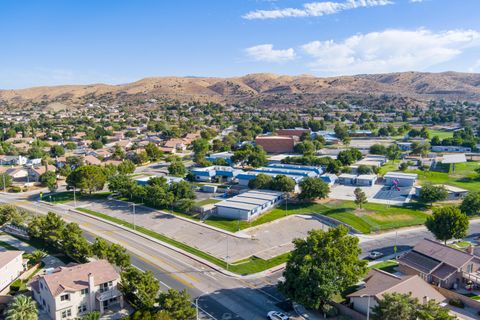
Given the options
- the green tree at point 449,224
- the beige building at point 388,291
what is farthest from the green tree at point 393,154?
the beige building at point 388,291

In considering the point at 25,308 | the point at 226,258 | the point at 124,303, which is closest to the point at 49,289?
the point at 25,308

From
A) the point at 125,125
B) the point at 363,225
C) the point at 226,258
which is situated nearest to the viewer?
the point at 226,258

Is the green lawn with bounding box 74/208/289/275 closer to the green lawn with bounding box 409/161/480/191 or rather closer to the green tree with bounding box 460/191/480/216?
the green tree with bounding box 460/191/480/216

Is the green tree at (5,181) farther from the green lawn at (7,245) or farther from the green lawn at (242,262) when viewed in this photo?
the green lawn at (242,262)

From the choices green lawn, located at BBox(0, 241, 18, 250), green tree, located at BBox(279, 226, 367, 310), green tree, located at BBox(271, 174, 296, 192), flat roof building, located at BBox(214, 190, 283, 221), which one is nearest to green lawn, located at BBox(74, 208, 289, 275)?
green tree, located at BBox(279, 226, 367, 310)

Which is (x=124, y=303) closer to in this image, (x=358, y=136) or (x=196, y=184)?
(x=196, y=184)

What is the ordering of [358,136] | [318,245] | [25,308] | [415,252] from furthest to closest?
1. [358,136]
2. [415,252]
3. [318,245]
4. [25,308]

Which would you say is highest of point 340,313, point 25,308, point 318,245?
point 318,245

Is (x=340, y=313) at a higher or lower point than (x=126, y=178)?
lower
